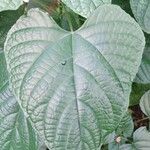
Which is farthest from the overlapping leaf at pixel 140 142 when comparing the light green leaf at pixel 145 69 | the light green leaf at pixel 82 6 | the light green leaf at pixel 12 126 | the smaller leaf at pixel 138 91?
the light green leaf at pixel 82 6

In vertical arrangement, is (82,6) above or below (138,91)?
above

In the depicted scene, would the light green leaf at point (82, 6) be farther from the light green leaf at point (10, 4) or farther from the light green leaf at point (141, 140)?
the light green leaf at point (141, 140)

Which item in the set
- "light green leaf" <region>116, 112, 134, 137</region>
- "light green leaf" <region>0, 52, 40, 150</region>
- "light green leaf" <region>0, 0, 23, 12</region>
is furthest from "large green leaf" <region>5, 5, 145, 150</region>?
"light green leaf" <region>116, 112, 134, 137</region>

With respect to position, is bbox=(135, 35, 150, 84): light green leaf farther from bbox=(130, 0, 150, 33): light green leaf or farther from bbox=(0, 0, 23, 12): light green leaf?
bbox=(0, 0, 23, 12): light green leaf

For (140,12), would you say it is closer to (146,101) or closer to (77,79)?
(77,79)

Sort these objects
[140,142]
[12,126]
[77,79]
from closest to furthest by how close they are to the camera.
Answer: [77,79] < [12,126] < [140,142]

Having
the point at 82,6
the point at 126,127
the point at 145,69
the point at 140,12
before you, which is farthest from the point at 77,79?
the point at 126,127
